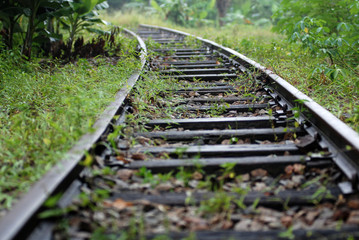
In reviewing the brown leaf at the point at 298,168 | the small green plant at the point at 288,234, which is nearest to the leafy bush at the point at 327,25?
the brown leaf at the point at 298,168

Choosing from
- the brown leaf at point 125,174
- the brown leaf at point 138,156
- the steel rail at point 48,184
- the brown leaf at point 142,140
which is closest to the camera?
the steel rail at point 48,184

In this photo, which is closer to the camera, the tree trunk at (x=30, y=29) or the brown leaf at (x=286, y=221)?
the brown leaf at (x=286, y=221)

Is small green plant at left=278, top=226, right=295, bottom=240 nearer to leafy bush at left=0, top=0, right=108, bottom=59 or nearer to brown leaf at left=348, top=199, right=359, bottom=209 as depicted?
brown leaf at left=348, top=199, right=359, bottom=209

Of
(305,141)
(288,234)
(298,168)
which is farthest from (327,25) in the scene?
(288,234)

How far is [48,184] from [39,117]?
4.79 feet

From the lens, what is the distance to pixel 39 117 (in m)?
2.87

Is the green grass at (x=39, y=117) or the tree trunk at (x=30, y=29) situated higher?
the tree trunk at (x=30, y=29)

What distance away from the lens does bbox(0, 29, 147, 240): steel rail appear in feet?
4.29

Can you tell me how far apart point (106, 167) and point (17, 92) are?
8.19 ft

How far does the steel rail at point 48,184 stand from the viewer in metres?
1.31

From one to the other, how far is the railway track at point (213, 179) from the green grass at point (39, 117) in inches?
8.6

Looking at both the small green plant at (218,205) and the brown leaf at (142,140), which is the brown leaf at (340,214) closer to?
the small green plant at (218,205)

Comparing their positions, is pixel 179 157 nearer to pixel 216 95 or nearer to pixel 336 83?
pixel 216 95

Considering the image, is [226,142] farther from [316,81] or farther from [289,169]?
[316,81]
